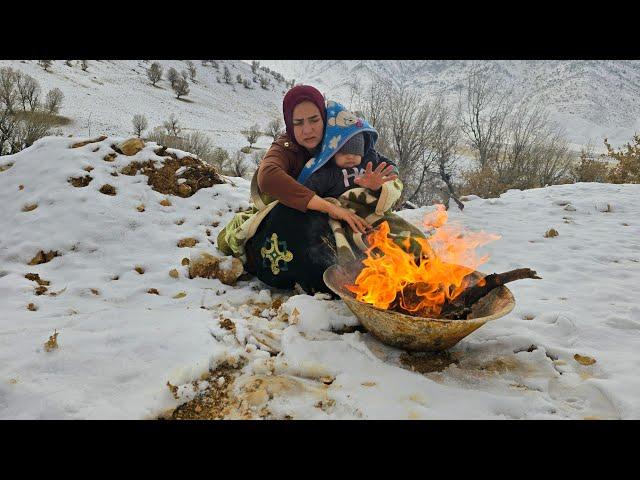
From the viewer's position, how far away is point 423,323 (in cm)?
161

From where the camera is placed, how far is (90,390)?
5.08 feet

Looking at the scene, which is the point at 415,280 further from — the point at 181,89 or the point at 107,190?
the point at 181,89

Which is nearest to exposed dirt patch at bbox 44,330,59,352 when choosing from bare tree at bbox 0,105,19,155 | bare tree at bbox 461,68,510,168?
bare tree at bbox 0,105,19,155

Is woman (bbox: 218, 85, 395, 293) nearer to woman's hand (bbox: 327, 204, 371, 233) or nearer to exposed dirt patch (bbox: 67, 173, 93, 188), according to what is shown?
woman's hand (bbox: 327, 204, 371, 233)

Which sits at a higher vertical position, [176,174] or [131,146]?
[131,146]

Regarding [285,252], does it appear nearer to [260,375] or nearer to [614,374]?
[260,375]

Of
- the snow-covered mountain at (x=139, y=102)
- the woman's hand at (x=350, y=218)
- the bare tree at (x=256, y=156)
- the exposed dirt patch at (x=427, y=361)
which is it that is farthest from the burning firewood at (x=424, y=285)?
the snow-covered mountain at (x=139, y=102)

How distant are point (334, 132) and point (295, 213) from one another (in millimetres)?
701

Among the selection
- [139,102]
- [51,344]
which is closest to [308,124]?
[51,344]

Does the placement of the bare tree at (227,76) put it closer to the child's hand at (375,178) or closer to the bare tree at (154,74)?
the bare tree at (154,74)

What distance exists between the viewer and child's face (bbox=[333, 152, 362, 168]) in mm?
2711

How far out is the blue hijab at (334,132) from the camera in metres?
2.65
